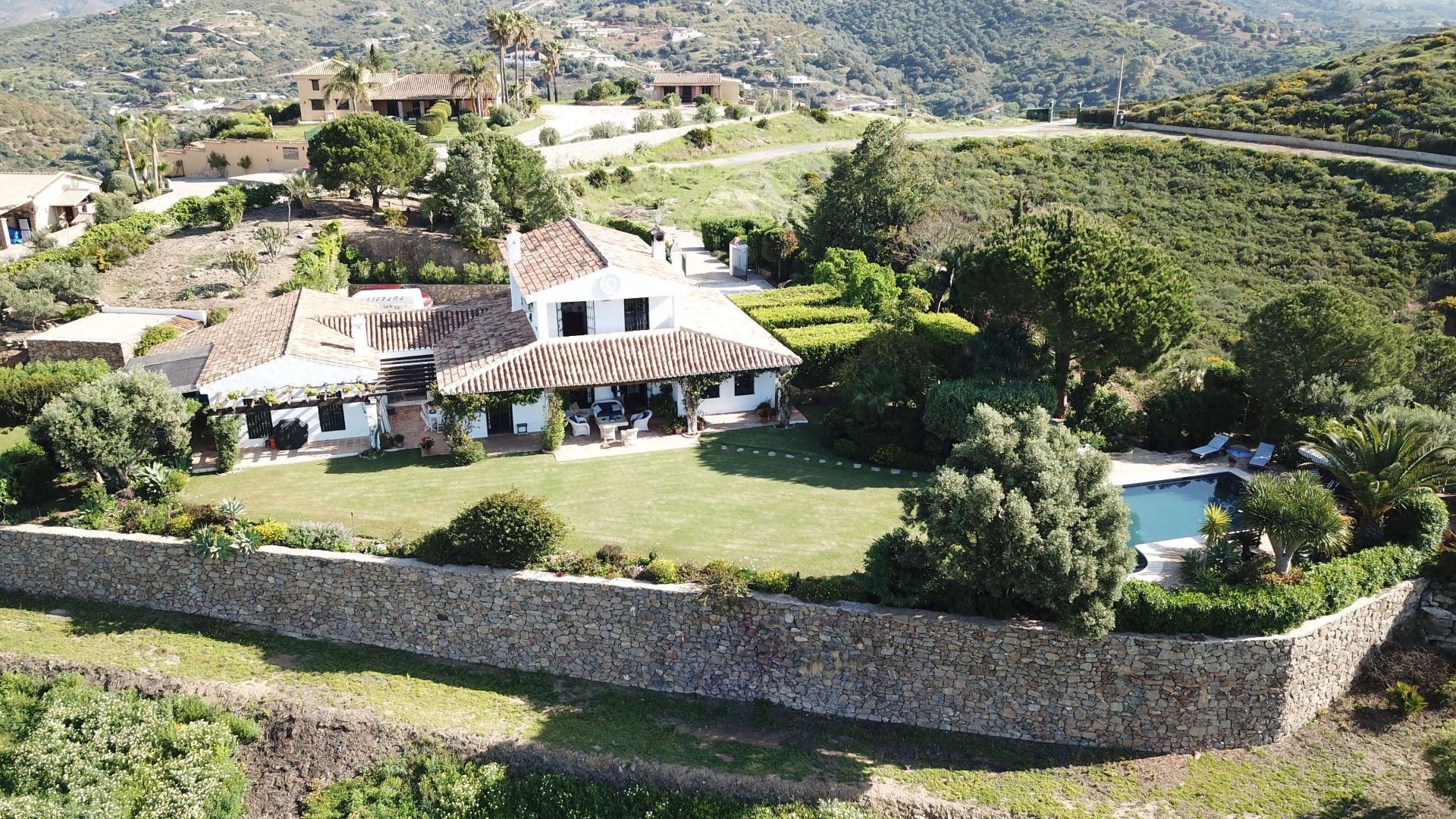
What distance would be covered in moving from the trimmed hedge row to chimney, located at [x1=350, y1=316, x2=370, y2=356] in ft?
48.7

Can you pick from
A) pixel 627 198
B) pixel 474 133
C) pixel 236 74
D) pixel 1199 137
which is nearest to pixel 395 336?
pixel 474 133

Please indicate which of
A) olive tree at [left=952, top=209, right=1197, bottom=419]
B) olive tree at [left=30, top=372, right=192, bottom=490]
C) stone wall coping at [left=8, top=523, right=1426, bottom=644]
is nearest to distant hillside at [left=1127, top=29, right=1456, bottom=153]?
olive tree at [left=952, top=209, right=1197, bottom=419]

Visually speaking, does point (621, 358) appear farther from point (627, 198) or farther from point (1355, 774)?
point (627, 198)

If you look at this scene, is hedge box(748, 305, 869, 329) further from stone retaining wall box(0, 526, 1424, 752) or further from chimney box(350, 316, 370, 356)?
stone retaining wall box(0, 526, 1424, 752)

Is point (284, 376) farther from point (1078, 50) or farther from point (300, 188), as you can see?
point (1078, 50)

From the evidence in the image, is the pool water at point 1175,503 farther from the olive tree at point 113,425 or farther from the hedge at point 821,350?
the olive tree at point 113,425

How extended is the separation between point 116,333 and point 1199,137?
2623 inches

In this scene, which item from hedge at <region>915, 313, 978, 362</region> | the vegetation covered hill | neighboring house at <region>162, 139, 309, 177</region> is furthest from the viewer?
neighboring house at <region>162, 139, 309, 177</region>

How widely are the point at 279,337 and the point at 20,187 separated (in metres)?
41.8

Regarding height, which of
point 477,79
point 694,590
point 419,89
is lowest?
point 694,590

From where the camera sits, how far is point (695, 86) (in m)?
95.4

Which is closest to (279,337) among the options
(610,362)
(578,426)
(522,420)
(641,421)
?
(522,420)

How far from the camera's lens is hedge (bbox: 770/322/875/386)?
111 feet

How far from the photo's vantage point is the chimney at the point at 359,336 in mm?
32156
